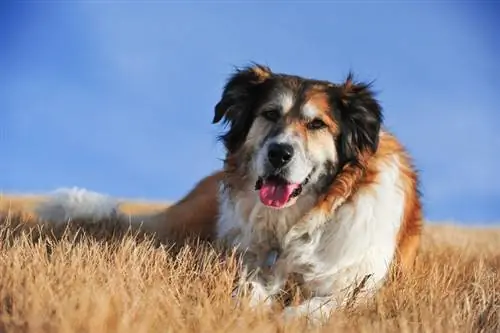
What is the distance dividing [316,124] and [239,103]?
2.39 ft

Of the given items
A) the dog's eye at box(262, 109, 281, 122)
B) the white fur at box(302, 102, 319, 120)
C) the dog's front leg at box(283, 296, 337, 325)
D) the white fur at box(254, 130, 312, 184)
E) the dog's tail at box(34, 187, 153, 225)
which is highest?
the white fur at box(302, 102, 319, 120)

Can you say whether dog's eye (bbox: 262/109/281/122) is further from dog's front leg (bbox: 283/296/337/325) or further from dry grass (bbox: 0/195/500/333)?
dog's front leg (bbox: 283/296/337/325)

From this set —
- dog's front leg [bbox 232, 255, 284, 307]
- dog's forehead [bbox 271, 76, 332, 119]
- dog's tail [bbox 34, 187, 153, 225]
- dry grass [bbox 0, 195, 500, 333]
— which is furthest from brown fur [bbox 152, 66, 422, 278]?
dog's tail [bbox 34, 187, 153, 225]

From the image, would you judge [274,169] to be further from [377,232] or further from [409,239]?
[409,239]

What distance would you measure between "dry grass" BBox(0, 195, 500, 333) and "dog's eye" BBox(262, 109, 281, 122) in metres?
1.02

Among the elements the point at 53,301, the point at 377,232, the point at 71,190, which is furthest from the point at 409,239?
the point at 71,190

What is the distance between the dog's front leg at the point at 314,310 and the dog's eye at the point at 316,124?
116 centimetres

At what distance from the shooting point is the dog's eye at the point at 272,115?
5709 millimetres

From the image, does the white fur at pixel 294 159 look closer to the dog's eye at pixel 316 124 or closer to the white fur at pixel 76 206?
the dog's eye at pixel 316 124

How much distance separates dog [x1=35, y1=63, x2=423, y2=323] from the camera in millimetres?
5586

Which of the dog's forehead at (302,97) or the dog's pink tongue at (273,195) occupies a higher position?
the dog's forehead at (302,97)

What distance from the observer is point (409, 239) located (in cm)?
629

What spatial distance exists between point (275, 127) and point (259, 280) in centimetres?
113

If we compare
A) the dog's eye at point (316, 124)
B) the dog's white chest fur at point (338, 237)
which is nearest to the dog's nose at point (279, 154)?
the dog's eye at point (316, 124)
